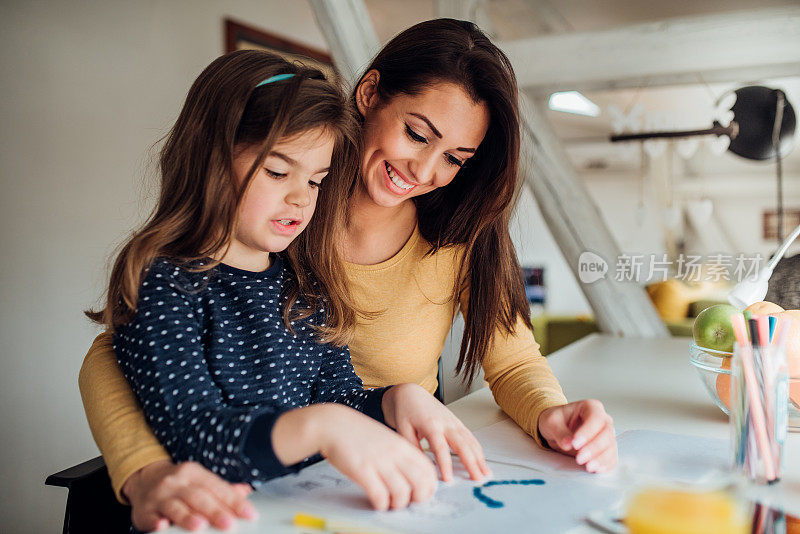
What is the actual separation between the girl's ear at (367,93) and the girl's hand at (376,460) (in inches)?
25.7

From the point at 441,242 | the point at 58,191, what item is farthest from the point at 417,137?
the point at 58,191

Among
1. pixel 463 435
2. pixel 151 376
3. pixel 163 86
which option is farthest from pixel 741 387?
pixel 163 86

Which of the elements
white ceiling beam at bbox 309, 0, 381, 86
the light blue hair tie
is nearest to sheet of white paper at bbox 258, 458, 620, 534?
the light blue hair tie

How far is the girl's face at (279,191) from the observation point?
2.99ft

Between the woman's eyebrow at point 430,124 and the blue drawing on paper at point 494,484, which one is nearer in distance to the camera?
the blue drawing on paper at point 494,484

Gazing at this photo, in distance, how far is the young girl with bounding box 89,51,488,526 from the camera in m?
0.69

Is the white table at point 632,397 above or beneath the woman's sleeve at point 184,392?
beneath

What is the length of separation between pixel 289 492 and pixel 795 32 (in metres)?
1.76

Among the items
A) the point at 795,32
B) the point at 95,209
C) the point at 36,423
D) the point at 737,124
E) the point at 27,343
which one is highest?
the point at 795,32

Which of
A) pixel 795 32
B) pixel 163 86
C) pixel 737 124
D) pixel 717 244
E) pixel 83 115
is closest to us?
pixel 795 32

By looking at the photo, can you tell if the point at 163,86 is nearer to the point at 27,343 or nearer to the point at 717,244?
the point at 27,343

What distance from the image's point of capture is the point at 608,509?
0.71 metres

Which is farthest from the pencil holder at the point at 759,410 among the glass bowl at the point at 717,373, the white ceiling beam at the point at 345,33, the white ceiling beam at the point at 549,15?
the white ceiling beam at the point at 549,15

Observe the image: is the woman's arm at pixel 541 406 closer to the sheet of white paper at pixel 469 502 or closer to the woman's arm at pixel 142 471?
the sheet of white paper at pixel 469 502
